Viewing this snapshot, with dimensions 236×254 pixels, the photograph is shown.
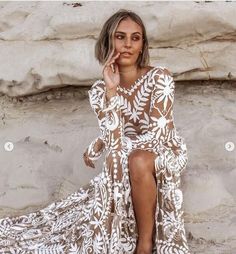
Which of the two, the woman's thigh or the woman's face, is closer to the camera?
the woman's thigh

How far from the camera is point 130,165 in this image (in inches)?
123

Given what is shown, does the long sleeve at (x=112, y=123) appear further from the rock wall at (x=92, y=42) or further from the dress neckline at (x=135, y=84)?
the rock wall at (x=92, y=42)

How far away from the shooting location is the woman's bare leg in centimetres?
312

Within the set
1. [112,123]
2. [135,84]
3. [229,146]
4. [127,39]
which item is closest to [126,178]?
[112,123]

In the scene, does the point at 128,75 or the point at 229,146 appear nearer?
the point at 128,75

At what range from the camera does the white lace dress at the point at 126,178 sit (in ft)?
10.4

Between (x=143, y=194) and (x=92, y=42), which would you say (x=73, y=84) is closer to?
(x=92, y=42)

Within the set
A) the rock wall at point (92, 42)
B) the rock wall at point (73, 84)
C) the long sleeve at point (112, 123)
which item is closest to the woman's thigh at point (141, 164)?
the long sleeve at point (112, 123)

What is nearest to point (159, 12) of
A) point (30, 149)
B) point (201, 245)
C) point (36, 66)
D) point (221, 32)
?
point (221, 32)

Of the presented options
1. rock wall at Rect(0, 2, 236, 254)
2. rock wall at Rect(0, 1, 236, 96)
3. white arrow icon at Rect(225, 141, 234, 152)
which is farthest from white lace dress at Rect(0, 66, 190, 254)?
rock wall at Rect(0, 1, 236, 96)

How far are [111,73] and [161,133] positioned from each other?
370mm

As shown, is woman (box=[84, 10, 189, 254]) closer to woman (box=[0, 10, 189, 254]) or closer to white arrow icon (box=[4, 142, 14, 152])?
woman (box=[0, 10, 189, 254])

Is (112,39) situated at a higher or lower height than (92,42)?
higher

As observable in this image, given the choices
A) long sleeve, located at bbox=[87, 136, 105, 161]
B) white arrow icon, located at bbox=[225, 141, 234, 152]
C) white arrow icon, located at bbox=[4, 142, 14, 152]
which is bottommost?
white arrow icon, located at bbox=[4, 142, 14, 152]
